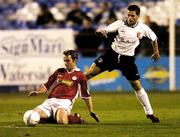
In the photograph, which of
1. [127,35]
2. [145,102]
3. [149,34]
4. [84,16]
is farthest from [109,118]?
[84,16]

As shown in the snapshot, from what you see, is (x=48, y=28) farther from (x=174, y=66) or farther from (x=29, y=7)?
(x=174, y=66)

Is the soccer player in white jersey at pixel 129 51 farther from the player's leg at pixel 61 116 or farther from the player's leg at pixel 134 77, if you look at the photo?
the player's leg at pixel 61 116

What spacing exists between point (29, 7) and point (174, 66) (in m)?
5.67

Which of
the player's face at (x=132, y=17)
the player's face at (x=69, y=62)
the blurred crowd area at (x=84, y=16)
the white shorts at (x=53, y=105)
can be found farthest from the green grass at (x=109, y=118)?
the blurred crowd area at (x=84, y=16)

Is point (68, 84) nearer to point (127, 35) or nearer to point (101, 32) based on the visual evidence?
point (101, 32)

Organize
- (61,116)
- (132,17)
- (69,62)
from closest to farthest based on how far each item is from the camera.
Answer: (61,116)
(69,62)
(132,17)

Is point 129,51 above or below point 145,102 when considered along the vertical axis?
above

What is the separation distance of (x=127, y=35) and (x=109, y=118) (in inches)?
71.0

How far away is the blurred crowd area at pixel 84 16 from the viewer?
85.4 feet

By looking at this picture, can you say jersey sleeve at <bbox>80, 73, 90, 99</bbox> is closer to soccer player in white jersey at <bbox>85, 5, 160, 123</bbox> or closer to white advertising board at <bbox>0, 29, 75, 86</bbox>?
soccer player in white jersey at <bbox>85, 5, 160, 123</bbox>

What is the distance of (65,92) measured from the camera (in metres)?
14.0

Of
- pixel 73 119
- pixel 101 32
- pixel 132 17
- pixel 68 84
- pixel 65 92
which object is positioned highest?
pixel 132 17

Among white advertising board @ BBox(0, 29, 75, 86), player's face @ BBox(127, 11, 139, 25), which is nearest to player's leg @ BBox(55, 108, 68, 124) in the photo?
player's face @ BBox(127, 11, 139, 25)

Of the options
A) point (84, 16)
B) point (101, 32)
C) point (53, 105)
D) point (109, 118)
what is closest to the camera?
point (53, 105)
